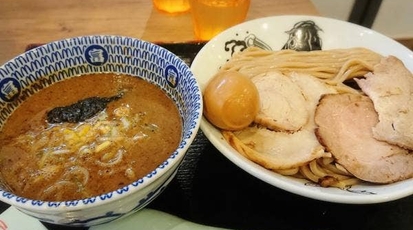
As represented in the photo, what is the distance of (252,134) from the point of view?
998 millimetres

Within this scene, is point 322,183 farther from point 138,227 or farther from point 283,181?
point 138,227

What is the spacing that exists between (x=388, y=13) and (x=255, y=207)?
2269 mm

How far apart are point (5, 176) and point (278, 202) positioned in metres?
0.57

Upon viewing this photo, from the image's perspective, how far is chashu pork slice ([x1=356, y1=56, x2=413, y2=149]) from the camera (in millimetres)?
962

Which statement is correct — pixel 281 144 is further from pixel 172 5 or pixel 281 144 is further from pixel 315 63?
pixel 172 5

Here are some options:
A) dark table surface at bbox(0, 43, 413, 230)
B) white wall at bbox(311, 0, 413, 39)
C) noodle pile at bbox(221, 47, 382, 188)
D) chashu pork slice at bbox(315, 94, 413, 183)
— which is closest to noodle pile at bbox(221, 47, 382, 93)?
noodle pile at bbox(221, 47, 382, 188)

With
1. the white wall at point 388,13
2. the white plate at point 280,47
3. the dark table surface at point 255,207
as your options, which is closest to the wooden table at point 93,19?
the white plate at point 280,47

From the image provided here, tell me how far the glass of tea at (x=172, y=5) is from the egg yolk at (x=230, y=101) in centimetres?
67

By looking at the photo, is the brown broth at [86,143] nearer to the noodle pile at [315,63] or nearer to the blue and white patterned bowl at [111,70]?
the blue and white patterned bowl at [111,70]

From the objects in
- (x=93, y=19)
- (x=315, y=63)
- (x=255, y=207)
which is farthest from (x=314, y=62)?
(x=93, y=19)

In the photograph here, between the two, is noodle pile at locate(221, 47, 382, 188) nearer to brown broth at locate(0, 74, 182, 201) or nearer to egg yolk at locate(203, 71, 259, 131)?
egg yolk at locate(203, 71, 259, 131)

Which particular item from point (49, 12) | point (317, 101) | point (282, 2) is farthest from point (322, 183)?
point (49, 12)

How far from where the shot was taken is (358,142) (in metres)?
0.98

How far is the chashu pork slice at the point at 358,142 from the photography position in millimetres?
916
